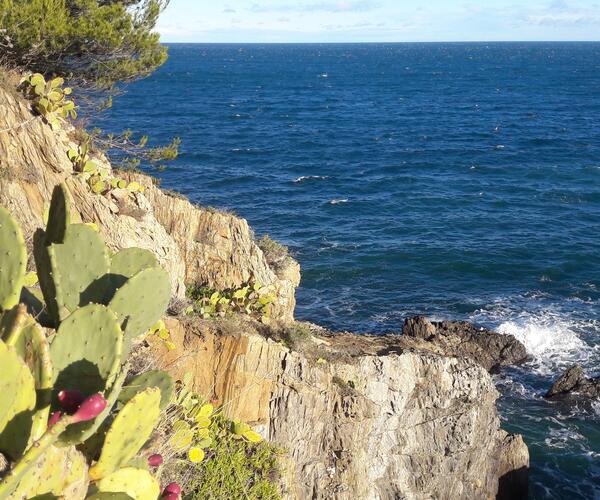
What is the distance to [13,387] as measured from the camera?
468cm

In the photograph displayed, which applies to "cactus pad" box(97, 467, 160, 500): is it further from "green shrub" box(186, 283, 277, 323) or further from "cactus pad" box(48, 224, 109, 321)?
"green shrub" box(186, 283, 277, 323)

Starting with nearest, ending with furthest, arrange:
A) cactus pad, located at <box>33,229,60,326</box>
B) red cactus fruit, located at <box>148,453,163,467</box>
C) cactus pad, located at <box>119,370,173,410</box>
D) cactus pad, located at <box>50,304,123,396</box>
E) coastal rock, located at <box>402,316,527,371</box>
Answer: cactus pad, located at <box>50,304,123,396</box> → cactus pad, located at <box>33,229,60,326</box> → red cactus fruit, located at <box>148,453,163,467</box> → cactus pad, located at <box>119,370,173,410</box> → coastal rock, located at <box>402,316,527,371</box>

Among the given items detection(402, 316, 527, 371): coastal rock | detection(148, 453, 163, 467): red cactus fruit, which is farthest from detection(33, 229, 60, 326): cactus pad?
detection(402, 316, 527, 371): coastal rock

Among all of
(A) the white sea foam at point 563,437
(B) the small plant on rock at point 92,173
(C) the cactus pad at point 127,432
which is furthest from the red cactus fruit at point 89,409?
(A) the white sea foam at point 563,437

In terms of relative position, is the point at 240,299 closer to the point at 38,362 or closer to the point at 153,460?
the point at 153,460

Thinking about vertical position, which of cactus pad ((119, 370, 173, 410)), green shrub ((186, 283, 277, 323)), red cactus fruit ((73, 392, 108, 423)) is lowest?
green shrub ((186, 283, 277, 323))

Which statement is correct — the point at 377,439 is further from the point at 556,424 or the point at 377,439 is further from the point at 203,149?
the point at 203,149

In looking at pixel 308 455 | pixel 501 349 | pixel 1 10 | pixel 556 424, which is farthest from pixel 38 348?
pixel 501 349

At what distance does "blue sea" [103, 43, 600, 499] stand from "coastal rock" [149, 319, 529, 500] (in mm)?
5047

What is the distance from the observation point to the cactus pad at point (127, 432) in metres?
5.41

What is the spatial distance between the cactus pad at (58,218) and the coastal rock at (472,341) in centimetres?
2131

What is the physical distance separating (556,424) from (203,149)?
45.0 meters

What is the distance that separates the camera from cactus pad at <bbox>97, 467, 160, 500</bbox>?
5.63m

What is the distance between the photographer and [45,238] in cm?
638
